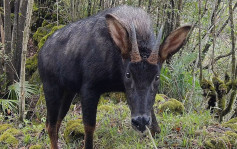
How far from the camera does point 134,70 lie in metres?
3.81

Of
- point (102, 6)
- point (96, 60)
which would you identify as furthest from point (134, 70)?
point (102, 6)

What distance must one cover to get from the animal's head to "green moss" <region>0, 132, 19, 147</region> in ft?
10.3

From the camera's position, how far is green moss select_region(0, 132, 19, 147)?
6074mm

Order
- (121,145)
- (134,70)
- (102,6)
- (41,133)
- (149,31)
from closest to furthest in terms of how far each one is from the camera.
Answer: (134,70) → (149,31) → (121,145) → (41,133) → (102,6)

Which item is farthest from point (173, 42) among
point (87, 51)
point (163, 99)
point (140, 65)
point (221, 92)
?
point (163, 99)

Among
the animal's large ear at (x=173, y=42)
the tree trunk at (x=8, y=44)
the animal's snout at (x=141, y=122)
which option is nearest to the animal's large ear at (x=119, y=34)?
the animal's large ear at (x=173, y=42)

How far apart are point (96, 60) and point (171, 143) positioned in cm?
162

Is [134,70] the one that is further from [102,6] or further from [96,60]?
[102,6]

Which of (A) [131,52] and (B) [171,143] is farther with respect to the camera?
(B) [171,143]

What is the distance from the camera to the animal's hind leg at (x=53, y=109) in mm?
5410

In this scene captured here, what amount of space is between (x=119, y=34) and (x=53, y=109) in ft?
6.99

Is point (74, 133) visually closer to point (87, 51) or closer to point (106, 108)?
point (106, 108)

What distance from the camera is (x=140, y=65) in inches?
149

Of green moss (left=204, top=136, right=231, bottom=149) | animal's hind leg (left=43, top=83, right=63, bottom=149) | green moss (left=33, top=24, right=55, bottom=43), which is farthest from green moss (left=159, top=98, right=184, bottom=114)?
green moss (left=33, top=24, right=55, bottom=43)
